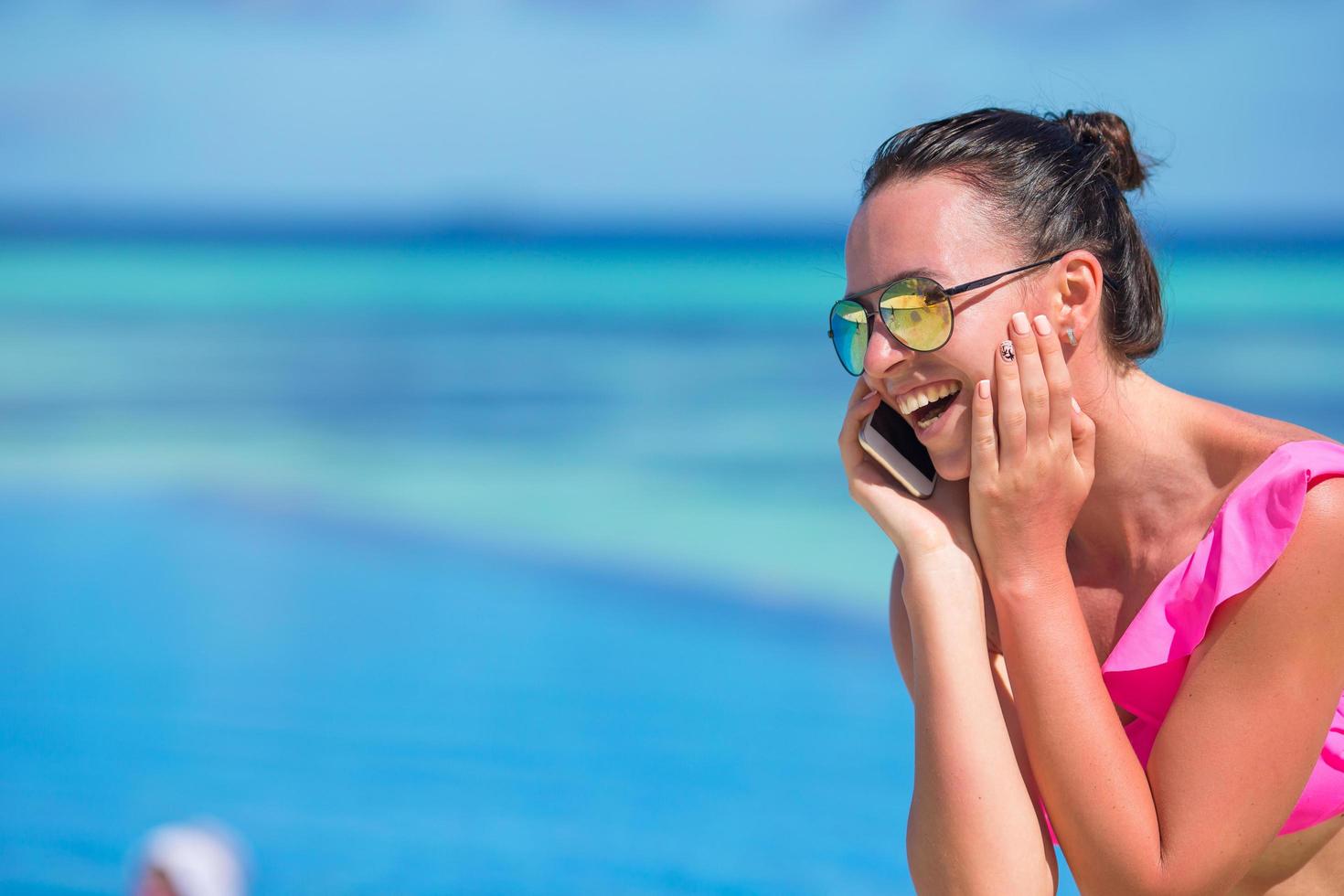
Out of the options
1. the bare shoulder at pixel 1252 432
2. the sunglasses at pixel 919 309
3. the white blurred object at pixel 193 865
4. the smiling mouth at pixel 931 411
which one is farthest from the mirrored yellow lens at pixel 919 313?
the white blurred object at pixel 193 865

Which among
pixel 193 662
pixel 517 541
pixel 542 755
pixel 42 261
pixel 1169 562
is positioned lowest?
pixel 1169 562

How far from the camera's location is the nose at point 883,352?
1.84 m

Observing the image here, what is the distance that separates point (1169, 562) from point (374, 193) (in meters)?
17.0

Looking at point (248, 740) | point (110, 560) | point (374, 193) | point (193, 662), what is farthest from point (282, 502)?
point (374, 193)

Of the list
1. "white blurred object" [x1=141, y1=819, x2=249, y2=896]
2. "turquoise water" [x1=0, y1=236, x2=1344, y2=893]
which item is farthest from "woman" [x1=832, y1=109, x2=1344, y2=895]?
"turquoise water" [x1=0, y1=236, x2=1344, y2=893]

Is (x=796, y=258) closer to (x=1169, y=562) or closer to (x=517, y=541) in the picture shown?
(x=517, y=541)

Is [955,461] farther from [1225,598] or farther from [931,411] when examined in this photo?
[1225,598]

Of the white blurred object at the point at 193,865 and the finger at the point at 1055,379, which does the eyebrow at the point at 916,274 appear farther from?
the white blurred object at the point at 193,865

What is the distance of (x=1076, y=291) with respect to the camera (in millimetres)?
1868

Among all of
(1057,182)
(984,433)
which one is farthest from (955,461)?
(1057,182)

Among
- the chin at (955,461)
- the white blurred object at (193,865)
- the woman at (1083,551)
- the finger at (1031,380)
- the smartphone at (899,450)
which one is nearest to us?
the woman at (1083,551)

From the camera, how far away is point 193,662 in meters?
5.79

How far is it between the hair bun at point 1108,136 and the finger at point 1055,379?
366 millimetres

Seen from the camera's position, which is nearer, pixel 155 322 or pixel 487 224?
pixel 155 322
